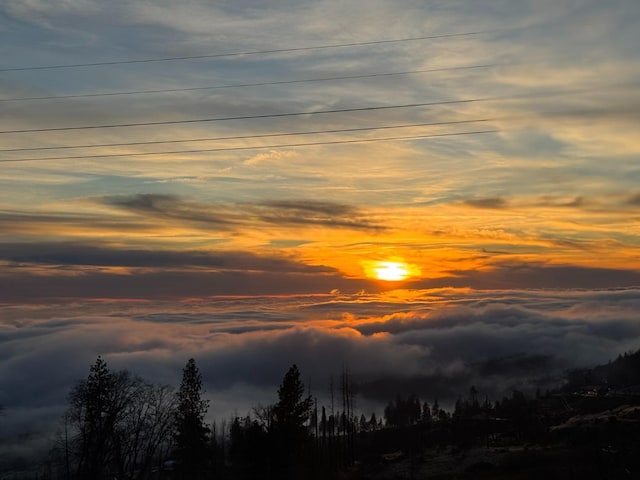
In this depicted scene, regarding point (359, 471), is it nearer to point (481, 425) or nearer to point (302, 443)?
point (302, 443)

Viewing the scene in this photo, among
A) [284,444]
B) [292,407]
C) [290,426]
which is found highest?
[292,407]

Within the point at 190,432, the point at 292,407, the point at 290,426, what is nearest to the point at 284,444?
the point at 290,426

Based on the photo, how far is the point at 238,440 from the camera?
3196 inches

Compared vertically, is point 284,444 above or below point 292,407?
below

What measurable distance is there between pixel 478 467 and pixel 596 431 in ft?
62.4

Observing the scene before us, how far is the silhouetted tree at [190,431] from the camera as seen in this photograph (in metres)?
95.6

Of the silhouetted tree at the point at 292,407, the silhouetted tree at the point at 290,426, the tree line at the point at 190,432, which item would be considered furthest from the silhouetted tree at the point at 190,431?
the silhouetted tree at the point at 292,407

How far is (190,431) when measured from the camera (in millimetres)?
96625

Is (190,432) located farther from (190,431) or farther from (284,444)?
(284,444)

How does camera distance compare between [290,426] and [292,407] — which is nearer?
[290,426]

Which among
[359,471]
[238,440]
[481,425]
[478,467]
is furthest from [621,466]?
[481,425]

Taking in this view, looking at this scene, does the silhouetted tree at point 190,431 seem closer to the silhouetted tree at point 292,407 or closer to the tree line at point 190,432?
the tree line at point 190,432

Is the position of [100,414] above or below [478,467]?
above

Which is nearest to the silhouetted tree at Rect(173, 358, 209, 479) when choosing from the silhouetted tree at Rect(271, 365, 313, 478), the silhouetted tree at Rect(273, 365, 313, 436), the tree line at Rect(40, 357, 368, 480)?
the tree line at Rect(40, 357, 368, 480)
